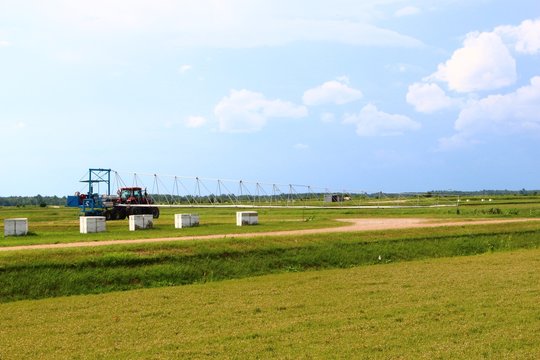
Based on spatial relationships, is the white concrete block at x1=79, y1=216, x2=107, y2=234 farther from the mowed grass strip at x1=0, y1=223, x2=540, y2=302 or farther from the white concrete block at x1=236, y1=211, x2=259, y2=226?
the mowed grass strip at x1=0, y1=223, x2=540, y2=302

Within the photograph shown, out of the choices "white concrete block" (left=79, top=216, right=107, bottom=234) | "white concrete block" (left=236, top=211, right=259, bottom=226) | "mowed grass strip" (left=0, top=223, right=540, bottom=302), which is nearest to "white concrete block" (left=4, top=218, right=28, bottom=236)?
"white concrete block" (left=79, top=216, right=107, bottom=234)

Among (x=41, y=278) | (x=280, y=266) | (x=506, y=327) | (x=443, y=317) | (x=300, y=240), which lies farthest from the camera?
(x=300, y=240)

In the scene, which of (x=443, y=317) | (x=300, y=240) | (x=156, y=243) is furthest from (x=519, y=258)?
(x=156, y=243)

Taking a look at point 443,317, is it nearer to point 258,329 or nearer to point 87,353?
point 258,329

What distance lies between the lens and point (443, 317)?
14109 millimetres

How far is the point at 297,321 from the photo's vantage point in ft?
46.2

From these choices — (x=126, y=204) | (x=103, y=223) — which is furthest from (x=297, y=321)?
(x=126, y=204)

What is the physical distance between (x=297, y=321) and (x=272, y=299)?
3233 mm

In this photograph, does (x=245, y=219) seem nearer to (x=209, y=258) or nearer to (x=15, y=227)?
(x=15, y=227)

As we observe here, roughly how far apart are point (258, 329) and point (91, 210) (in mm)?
45342

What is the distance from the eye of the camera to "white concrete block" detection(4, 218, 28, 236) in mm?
32562

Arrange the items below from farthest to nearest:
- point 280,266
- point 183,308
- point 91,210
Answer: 1. point 91,210
2. point 280,266
3. point 183,308

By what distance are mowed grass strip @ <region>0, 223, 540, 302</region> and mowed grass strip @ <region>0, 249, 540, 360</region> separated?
181 cm

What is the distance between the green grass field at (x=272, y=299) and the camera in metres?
12.0
